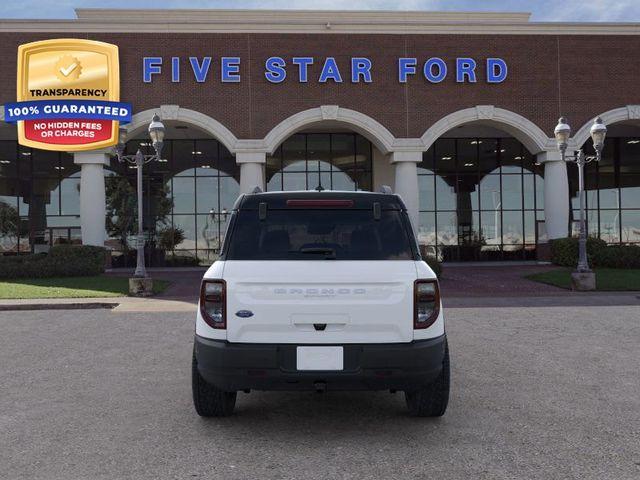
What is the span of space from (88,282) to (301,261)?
15800 mm

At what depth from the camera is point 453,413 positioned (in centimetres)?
499

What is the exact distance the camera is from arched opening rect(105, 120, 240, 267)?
28.9 metres

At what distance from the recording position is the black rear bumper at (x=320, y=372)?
4.08 meters

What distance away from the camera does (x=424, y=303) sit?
13.8 ft

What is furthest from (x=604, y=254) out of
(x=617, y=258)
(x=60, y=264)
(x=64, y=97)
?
(x=64, y=97)

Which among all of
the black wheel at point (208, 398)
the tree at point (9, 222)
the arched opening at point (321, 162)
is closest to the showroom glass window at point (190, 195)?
the arched opening at point (321, 162)

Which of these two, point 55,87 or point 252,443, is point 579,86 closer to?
point 55,87

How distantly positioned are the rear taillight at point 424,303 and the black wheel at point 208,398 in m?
1.82

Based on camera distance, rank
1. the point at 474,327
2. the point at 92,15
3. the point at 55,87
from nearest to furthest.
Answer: the point at 474,327, the point at 55,87, the point at 92,15

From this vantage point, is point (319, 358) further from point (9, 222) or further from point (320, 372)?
point (9, 222)

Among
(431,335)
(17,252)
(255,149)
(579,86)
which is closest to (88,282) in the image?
(255,149)

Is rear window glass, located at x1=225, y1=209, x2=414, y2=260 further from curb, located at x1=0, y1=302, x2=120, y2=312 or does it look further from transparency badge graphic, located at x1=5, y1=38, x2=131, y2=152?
transparency badge graphic, located at x1=5, y1=38, x2=131, y2=152

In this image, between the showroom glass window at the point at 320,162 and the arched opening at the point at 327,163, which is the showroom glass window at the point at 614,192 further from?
the showroom glass window at the point at 320,162

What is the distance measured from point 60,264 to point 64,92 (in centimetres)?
755
